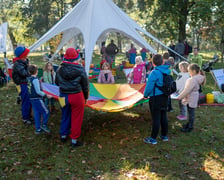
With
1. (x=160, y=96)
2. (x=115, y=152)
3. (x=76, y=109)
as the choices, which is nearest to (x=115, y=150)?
(x=115, y=152)

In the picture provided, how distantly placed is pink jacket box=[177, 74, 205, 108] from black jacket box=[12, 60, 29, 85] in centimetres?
340

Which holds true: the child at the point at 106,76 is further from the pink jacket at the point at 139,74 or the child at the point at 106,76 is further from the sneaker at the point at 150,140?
the sneaker at the point at 150,140

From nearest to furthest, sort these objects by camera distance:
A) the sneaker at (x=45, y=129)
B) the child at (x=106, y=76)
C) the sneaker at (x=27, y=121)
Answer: the sneaker at (x=45, y=129) < the sneaker at (x=27, y=121) < the child at (x=106, y=76)

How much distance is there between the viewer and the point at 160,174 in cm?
366

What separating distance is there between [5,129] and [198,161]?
13.7ft

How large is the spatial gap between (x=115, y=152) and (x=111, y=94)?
2160mm

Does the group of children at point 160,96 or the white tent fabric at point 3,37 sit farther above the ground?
the white tent fabric at point 3,37

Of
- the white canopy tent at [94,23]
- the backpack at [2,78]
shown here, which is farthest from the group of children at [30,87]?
the backpack at [2,78]

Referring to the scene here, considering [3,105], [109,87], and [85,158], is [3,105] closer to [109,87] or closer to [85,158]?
[109,87]

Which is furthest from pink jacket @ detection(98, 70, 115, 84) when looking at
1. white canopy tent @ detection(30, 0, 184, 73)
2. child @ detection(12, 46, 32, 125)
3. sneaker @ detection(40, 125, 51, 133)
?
sneaker @ detection(40, 125, 51, 133)

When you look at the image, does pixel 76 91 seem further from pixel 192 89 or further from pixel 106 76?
pixel 106 76

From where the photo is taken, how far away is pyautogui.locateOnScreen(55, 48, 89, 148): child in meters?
4.29

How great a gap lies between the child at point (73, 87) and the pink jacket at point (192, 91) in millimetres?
2033

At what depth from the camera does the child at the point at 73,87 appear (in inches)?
169
